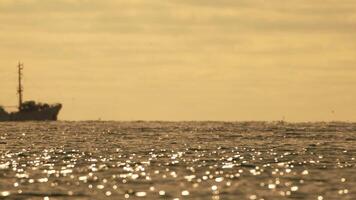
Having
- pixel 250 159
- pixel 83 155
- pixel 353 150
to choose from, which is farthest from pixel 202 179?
pixel 353 150

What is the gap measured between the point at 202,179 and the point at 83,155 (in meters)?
29.2

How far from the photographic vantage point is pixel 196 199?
1965 inches

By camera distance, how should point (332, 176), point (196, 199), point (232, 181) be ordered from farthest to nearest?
1. point (332, 176)
2. point (232, 181)
3. point (196, 199)

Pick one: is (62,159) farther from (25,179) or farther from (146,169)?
(25,179)

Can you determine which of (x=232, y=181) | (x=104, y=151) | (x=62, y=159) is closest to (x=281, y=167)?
(x=232, y=181)

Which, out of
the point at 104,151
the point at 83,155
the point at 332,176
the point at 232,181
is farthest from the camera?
the point at 104,151

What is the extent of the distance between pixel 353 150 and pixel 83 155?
29760 mm

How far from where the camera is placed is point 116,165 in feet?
241

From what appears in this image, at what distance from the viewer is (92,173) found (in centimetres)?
6562

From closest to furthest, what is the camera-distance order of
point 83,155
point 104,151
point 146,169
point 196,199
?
point 196,199 → point 146,169 → point 83,155 → point 104,151

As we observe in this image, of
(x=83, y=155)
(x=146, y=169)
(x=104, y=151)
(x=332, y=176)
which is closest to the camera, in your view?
(x=332, y=176)

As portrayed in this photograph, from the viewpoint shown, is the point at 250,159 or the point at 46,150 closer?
the point at 250,159

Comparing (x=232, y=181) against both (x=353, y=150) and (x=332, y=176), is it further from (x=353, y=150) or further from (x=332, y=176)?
(x=353, y=150)

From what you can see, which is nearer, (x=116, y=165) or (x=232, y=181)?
(x=232, y=181)
